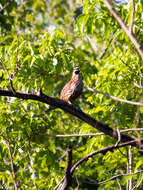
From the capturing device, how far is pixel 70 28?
9055mm

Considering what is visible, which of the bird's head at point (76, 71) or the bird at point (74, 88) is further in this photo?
the bird at point (74, 88)

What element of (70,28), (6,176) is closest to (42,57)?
(6,176)

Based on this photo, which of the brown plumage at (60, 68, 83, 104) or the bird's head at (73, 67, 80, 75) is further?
the brown plumage at (60, 68, 83, 104)

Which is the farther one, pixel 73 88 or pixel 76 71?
pixel 73 88

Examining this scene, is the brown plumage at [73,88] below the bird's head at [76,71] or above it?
below

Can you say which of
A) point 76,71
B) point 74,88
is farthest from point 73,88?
point 76,71

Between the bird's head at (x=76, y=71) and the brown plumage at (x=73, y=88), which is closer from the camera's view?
the bird's head at (x=76, y=71)

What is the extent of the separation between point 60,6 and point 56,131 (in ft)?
39.6

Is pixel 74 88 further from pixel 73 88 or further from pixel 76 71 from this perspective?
pixel 76 71

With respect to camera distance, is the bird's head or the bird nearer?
the bird's head

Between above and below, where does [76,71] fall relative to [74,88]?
above

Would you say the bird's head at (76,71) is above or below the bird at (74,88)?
above

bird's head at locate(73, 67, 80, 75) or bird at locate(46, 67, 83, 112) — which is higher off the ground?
bird's head at locate(73, 67, 80, 75)

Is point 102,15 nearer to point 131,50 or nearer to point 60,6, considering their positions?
point 131,50
